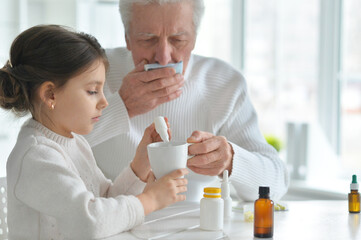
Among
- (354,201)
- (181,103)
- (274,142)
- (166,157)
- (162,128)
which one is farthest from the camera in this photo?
(274,142)

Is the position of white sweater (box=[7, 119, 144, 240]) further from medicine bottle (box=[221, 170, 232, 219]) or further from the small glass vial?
medicine bottle (box=[221, 170, 232, 219])

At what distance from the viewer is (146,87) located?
1.81 meters

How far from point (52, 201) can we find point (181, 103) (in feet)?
3.10

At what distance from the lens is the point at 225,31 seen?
3.81 meters

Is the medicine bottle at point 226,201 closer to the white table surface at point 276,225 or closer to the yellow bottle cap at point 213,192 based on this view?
the white table surface at point 276,225

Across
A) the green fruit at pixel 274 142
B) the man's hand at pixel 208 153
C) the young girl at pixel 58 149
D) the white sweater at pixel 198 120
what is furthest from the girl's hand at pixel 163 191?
the green fruit at pixel 274 142

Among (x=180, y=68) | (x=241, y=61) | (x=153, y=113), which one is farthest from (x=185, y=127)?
(x=241, y=61)

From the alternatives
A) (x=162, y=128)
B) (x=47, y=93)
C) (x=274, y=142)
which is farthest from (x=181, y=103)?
(x=274, y=142)

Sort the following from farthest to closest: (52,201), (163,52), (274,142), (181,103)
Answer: (274,142)
(181,103)
(163,52)
(52,201)

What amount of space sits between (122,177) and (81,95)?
0.35m

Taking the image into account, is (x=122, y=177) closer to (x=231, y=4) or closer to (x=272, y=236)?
(x=272, y=236)

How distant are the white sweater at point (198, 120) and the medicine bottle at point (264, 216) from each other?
545 mm

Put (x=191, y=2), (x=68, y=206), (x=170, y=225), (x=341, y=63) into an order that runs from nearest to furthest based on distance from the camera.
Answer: (x=68, y=206)
(x=170, y=225)
(x=191, y=2)
(x=341, y=63)

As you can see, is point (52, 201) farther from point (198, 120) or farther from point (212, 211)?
point (198, 120)
